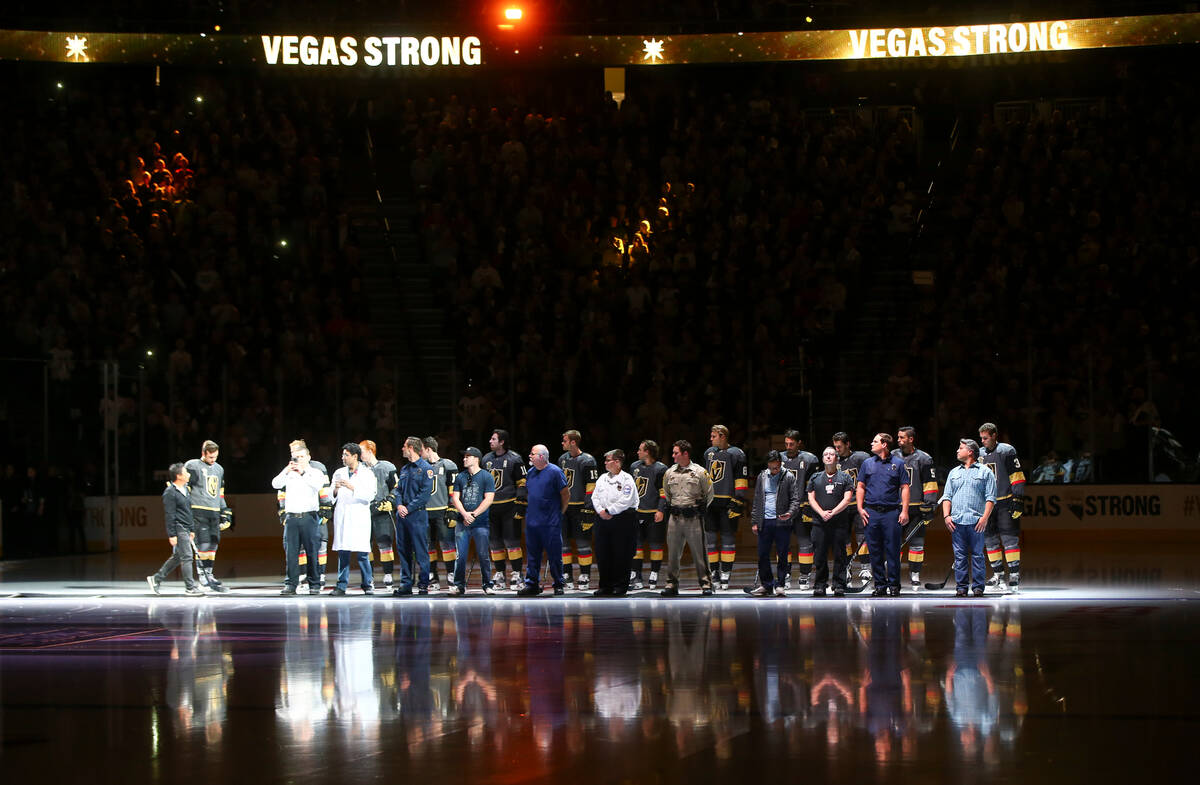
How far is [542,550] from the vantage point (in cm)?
1930

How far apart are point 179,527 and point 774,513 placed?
771 cm

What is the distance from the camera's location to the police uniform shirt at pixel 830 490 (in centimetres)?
1920

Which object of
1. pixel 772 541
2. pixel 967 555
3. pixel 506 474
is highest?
pixel 506 474

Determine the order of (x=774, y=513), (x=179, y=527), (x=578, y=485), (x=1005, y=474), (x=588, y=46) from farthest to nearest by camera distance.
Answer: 1. (x=588, y=46)
2. (x=578, y=485)
3. (x=179, y=527)
4. (x=774, y=513)
5. (x=1005, y=474)

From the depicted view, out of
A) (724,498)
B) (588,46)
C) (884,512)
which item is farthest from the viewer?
(588,46)

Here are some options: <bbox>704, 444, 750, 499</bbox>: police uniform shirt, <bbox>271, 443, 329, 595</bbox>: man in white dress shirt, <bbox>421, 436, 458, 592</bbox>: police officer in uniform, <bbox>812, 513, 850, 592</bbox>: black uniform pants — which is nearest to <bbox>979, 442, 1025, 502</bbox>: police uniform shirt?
<bbox>812, 513, 850, 592</bbox>: black uniform pants

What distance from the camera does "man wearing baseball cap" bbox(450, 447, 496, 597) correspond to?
1938 centimetres

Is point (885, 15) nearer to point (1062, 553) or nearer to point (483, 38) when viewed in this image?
point (483, 38)

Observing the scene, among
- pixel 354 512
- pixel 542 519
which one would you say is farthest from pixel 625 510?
pixel 354 512

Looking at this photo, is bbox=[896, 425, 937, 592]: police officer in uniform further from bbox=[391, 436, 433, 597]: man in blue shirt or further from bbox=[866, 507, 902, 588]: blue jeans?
bbox=[391, 436, 433, 597]: man in blue shirt

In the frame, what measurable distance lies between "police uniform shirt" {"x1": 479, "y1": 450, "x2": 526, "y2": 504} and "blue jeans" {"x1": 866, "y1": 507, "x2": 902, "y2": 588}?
15.2ft

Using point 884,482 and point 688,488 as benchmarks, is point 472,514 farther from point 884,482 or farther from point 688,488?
point 884,482

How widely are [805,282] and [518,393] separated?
662 cm

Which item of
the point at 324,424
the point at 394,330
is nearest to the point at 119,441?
the point at 324,424
